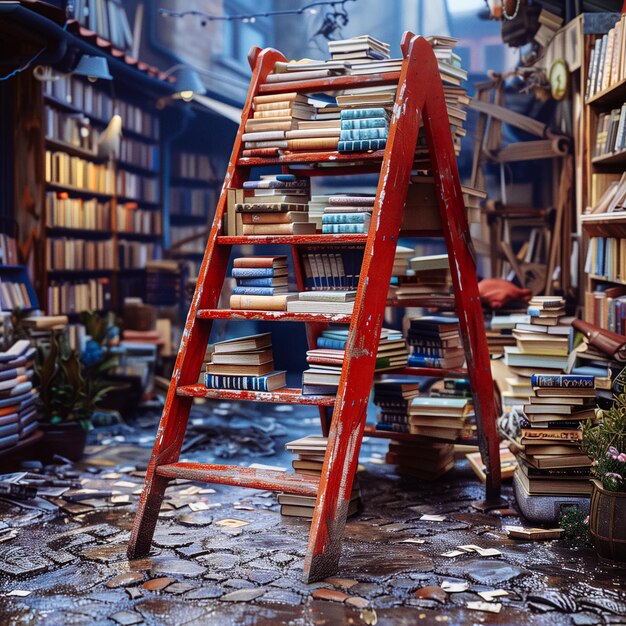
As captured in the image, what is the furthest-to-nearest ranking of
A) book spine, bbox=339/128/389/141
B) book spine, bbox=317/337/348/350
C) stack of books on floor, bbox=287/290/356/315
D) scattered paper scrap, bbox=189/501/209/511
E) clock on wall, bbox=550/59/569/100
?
clock on wall, bbox=550/59/569/100, scattered paper scrap, bbox=189/501/209/511, book spine, bbox=317/337/348/350, book spine, bbox=339/128/389/141, stack of books on floor, bbox=287/290/356/315

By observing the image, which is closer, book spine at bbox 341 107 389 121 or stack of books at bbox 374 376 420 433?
book spine at bbox 341 107 389 121

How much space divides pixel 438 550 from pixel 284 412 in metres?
3.80

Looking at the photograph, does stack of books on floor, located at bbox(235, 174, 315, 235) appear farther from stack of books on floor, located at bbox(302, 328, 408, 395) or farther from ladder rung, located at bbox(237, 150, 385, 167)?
stack of books on floor, located at bbox(302, 328, 408, 395)

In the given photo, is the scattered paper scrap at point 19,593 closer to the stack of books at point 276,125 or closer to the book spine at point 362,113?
the stack of books at point 276,125

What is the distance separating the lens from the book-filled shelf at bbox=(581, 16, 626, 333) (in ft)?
15.9

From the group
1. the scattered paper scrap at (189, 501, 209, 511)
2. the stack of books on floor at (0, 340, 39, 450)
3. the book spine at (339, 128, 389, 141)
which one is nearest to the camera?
the book spine at (339, 128, 389, 141)

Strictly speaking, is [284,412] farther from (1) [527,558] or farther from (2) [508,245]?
(1) [527,558]

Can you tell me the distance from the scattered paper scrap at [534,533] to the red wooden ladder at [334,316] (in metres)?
0.90

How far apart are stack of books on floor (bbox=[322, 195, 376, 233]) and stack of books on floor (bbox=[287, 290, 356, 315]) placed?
0.25 meters

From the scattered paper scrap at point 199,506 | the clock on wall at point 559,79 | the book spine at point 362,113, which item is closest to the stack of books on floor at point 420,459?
the scattered paper scrap at point 199,506

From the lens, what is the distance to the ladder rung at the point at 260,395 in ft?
10.4

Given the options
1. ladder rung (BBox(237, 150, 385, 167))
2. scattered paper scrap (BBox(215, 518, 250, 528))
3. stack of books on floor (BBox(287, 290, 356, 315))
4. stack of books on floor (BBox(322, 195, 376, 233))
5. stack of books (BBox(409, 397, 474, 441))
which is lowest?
scattered paper scrap (BBox(215, 518, 250, 528))

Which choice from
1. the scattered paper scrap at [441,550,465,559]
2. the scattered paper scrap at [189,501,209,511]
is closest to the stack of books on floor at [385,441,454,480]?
the scattered paper scrap at [189,501,209,511]

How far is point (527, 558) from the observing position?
3320mm
